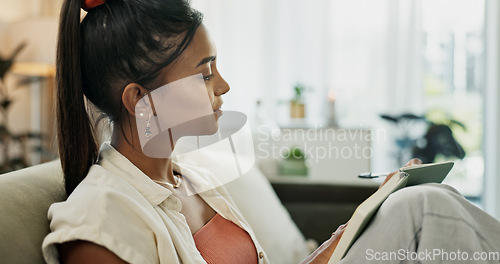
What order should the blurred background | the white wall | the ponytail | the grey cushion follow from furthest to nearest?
the blurred background < the white wall < the ponytail < the grey cushion

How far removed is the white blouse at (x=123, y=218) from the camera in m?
0.68

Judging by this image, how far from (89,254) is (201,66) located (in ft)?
1.20

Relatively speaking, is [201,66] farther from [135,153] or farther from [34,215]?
[34,215]

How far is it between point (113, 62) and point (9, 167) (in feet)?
7.67

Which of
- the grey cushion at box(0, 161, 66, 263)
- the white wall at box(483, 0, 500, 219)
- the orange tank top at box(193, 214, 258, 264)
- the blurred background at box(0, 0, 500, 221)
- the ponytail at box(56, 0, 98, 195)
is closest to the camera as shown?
the grey cushion at box(0, 161, 66, 263)

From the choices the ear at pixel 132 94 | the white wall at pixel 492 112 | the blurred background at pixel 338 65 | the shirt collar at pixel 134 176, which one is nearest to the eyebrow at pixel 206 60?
the ear at pixel 132 94

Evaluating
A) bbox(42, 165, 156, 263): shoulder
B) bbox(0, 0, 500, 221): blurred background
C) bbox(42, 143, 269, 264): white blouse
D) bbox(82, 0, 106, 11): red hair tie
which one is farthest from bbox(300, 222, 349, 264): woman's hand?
bbox(0, 0, 500, 221): blurred background

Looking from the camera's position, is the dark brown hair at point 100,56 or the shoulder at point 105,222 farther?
the dark brown hair at point 100,56

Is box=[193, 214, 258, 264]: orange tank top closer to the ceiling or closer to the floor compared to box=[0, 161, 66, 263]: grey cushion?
closer to the floor

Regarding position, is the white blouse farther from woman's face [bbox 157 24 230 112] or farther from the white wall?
the white wall

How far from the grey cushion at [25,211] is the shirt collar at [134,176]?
0.10 meters

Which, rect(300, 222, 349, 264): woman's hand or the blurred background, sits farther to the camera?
the blurred background

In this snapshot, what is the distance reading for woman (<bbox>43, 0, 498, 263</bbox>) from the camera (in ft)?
2.30

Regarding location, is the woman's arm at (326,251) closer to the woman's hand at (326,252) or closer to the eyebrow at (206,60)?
the woman's hand at (326,252)
